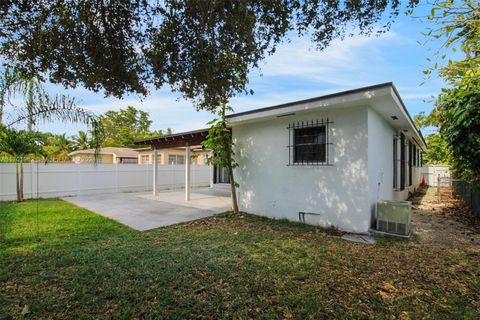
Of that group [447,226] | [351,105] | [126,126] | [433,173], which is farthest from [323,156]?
[126,126]

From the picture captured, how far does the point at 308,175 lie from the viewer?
6211mm

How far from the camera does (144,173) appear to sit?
14977 millimetres

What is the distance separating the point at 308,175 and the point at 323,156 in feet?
1.98

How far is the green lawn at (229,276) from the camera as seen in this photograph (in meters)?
2.63

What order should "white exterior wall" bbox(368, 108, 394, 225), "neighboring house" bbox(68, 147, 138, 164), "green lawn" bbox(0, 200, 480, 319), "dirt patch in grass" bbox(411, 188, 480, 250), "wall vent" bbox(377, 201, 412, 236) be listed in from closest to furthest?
"green lawn" bbox(0, 200, 480, 319), "dirt patch in grass" bbox(411, 188, 480, 250), "wall vent" bbox(377, 201, 412, 236), "white exterior wall" bbox(368, 108, 394, 225), "neighboring house" bbox(68, 147, 138, 164)

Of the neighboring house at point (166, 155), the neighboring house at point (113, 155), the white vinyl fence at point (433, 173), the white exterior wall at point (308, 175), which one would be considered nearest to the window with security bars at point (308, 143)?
the white exterior wall at point (308, 175)

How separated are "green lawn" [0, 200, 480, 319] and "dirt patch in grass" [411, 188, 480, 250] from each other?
562 mm

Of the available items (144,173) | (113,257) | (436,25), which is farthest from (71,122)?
(144,173)

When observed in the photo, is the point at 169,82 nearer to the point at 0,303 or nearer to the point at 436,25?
the point at 0,303

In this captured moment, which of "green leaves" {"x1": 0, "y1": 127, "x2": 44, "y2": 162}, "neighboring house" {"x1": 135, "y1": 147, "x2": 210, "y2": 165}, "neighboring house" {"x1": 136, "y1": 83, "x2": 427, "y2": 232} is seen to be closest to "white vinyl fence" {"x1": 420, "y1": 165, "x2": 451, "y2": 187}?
"neighboring house" {"x1": 136, "y1": 83, "x2": 427, "y2": 232}

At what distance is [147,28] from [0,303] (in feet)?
13.5

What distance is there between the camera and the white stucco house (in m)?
5.38

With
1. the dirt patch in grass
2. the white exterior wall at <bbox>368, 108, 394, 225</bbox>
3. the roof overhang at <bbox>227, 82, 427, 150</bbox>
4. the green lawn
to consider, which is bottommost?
the dirt patch in grass

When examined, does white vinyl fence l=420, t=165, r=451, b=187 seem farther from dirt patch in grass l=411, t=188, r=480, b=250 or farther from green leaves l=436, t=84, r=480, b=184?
green leaves l=436, t=84, r=480, b=184
